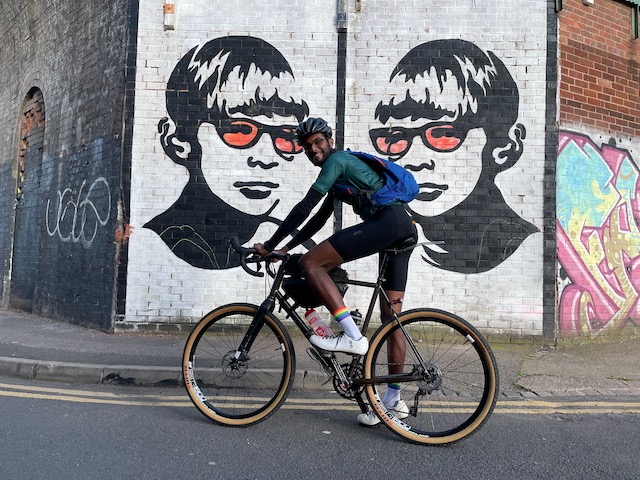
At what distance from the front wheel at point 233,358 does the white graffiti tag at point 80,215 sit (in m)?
4.23

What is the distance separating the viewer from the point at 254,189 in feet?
23.6

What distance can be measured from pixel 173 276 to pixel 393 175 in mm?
4501

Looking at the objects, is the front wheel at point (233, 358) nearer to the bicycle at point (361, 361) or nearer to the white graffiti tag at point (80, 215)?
the bicycle at point (361, 361)

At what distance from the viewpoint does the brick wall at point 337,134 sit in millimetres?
7027

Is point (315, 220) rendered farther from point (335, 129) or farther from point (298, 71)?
point (298, 71)

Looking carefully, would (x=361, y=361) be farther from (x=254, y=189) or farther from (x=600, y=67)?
(x=600, y=67)

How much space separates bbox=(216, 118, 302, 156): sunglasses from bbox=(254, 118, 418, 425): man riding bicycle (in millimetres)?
3667

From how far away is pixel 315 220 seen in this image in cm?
383

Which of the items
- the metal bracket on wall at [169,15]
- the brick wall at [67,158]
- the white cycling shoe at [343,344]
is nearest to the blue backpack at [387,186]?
the white cycling shoe at [343,344]

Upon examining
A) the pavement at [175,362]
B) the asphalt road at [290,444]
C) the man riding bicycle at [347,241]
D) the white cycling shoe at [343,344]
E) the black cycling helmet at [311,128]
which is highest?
the black cycling helmet at [311,128]

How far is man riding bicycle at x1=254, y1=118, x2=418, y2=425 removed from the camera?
3441 mm

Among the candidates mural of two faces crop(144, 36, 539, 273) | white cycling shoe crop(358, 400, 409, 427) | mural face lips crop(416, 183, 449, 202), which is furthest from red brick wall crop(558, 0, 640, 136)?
white cycling shoe crop(358, 400, 409, 427)

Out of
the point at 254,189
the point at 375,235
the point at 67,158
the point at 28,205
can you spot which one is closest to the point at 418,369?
the point at 375,235

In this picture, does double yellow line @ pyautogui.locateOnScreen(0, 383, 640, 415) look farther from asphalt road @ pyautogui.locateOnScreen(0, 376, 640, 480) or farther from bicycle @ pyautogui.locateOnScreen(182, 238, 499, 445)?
bicycle @ pyautogui.locateOnScreen(182, 238, 499, 445)
